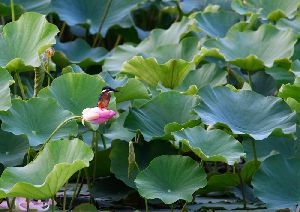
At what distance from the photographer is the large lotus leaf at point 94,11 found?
344cm

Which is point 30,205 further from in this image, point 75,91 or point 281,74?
point 281,74

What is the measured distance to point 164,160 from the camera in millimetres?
2006

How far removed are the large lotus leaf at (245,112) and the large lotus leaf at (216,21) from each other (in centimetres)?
86

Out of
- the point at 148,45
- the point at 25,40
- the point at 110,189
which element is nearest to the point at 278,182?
the point at 110,189

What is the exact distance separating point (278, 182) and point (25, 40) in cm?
81

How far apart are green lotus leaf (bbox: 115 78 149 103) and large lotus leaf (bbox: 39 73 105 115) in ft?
0.33

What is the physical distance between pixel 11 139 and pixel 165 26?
2090 millimetres

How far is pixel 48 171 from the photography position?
1803 mm

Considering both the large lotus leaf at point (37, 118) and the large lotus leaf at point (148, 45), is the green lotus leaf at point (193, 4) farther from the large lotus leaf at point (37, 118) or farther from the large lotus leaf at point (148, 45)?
the large lotus leaf at point (37, 118)

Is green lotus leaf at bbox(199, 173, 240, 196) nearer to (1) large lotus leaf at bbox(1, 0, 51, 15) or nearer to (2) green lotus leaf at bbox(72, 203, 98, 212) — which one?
(2) green lotus leaf at bbox(72, 203, 98, 212)

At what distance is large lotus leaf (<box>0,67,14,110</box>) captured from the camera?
201cm

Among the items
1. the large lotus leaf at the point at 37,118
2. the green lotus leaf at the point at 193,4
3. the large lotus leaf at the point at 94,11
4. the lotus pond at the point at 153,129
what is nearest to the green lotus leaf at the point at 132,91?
the lotus pond at the point at 153,129

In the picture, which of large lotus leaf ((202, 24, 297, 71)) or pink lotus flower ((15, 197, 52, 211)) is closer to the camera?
pink lotus flower ((15, 197, 52, 211))

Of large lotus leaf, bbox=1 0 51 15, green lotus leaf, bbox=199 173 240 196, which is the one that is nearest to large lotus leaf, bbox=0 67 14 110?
green lotus leaf, bbox=199 173 240 196
